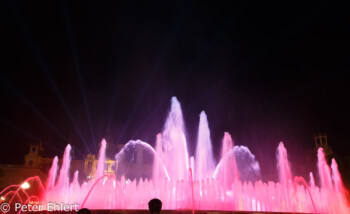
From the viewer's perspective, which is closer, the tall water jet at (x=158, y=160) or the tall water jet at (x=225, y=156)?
the tall water jet at (x=158, y=160)

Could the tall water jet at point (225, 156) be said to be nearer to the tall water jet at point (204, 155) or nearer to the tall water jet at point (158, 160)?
the tall water jet at point (204, 155)

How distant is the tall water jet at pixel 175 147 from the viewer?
24828mm

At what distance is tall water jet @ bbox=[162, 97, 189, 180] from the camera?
2483 cm

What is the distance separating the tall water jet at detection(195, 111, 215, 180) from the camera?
27031mm

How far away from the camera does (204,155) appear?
92.0 ft

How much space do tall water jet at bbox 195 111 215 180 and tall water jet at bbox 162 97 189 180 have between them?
7.45 feet

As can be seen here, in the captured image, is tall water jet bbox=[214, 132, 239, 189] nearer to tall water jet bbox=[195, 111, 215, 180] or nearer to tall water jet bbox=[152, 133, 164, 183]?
tall water jet bbox=[195, 111, 215, 180]

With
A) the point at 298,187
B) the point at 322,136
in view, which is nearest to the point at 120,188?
the point at 298,187

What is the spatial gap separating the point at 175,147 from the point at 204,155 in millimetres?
3487

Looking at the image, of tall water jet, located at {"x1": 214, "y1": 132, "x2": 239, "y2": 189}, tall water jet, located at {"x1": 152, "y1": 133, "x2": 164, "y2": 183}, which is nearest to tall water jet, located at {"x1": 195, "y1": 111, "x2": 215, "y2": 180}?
tall water jet, located at {"x1": 214, "y1": 132, "x2": 239, "y2": 189}

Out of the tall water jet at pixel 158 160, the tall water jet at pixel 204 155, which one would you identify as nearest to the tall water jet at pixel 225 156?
the tall water jet at pixel 204 155

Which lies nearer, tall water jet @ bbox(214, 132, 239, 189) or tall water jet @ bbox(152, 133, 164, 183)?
tall water jet @ bbox(152, 133, 164, 183)

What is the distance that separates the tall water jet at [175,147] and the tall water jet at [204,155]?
227 centimetres

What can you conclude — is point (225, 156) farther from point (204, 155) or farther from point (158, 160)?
point (158, 160)
